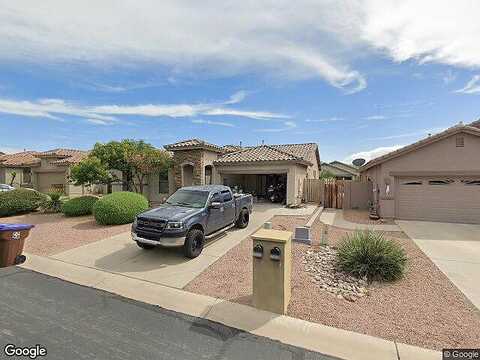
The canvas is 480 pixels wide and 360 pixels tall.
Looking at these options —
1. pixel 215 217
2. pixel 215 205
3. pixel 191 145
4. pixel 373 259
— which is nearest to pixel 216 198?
pixel 215 205

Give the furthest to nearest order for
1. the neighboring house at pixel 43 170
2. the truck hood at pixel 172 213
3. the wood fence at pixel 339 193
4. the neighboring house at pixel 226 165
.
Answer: the neighboring house at pixel 43 170 < the wood fence at pixel 339 193 < the neighboring house at pixel 226 165 < the truck hood at pixel 172 213

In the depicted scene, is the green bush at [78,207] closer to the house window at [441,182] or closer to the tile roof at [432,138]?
the tile roof at [432,138]

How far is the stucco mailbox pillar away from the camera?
15.2 ft

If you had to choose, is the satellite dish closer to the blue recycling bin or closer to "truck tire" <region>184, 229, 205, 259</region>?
"truck tire" <region>184, 229, 205, 259</region>

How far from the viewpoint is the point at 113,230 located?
10.7m

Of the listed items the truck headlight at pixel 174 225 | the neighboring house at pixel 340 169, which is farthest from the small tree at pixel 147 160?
the neighboring house at pixel 340 169

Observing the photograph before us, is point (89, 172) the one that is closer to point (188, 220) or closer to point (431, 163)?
point (188, 220)

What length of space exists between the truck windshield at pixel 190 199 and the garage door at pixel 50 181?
87.2 feet

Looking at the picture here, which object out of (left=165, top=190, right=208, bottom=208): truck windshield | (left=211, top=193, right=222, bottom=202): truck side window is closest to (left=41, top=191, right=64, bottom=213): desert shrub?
(left=165, top=190, right=208, bottom=208): truck windshield

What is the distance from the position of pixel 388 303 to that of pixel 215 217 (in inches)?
209

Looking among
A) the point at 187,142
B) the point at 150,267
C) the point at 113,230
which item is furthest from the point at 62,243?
the point at 187,142

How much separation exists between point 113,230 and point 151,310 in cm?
698

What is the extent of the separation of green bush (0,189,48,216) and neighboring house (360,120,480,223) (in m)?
19.8

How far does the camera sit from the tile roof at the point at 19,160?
104ft
